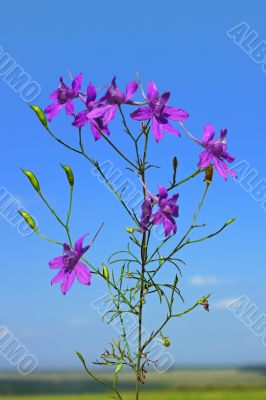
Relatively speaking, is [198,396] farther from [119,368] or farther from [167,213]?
[167,213]

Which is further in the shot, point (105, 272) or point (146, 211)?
point (105, 272)

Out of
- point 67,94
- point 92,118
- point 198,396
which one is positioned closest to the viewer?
point 92,118

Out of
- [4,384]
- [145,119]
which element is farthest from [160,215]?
[4,384]

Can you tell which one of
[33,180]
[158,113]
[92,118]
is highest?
[158,113]

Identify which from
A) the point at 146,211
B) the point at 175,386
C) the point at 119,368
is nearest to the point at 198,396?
the point at 175,386

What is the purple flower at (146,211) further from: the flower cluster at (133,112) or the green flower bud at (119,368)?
the green flower bud at (119,368)

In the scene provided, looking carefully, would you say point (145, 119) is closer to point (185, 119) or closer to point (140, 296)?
point (185, 119)
